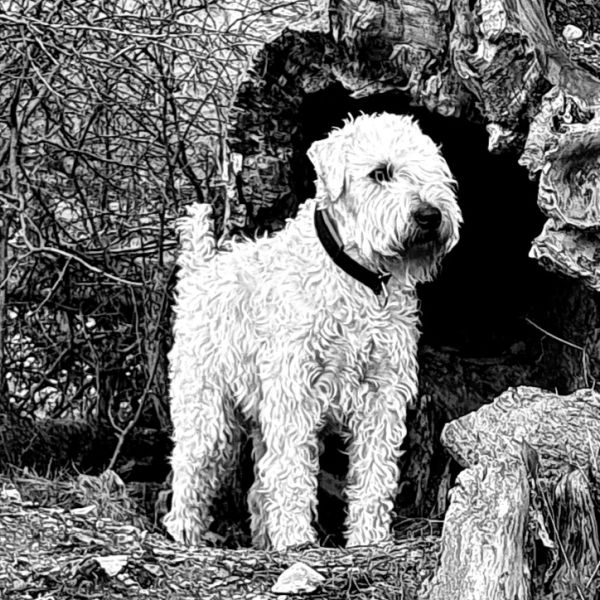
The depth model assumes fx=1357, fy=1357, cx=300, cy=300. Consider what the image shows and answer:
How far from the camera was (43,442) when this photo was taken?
7.25 metres

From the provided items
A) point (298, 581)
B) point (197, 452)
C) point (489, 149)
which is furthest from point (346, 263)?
point (298, 581)

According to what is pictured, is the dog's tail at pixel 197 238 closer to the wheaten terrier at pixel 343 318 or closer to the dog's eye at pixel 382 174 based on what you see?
the wheaten terrier at pixel 343 318

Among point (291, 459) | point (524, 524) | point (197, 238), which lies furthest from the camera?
point (197, 238)

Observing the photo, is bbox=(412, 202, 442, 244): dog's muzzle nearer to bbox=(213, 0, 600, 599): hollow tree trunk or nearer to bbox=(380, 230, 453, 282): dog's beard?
bbox=(380, 230, 453, 282): dog's beard

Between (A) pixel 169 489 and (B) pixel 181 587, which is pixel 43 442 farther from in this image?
(B) pixel 181 587

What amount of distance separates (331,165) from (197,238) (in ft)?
3.21

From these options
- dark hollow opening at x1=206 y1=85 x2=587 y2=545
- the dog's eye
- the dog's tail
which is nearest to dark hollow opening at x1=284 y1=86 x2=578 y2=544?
dark hollow opening at x1=206 y1=85 x2=587 y2=545

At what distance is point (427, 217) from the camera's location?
5.50m

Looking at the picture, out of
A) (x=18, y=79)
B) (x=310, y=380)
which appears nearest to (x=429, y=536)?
(x=310, y=380)

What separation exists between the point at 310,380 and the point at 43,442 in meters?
2.07

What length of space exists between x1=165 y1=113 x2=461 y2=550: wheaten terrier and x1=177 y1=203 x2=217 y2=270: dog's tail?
0.26 metres

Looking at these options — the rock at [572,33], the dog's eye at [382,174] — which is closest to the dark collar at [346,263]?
the dog's eye at [382,174]

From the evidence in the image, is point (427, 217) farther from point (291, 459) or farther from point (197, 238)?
point (197, 238)

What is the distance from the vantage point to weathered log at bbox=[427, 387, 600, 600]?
13.7 feet
